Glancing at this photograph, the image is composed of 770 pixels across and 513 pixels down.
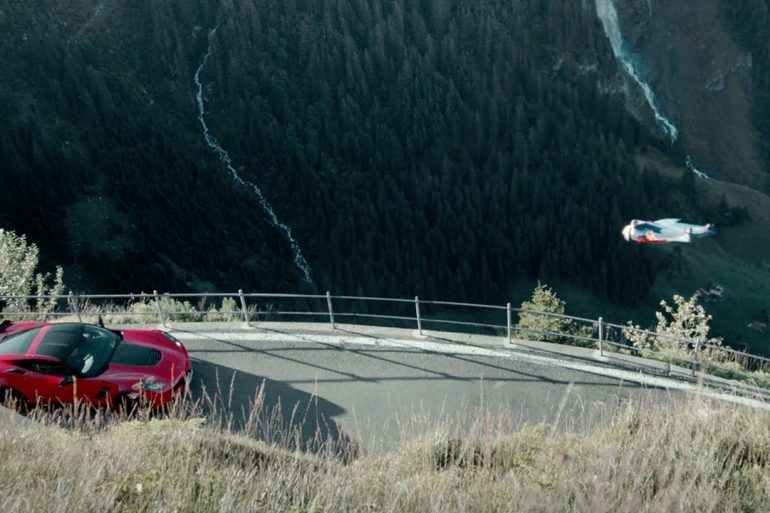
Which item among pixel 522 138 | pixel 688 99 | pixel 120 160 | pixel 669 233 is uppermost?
pixel 688 99

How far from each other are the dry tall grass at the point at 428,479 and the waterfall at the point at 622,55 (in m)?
79.6

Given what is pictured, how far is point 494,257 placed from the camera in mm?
57406

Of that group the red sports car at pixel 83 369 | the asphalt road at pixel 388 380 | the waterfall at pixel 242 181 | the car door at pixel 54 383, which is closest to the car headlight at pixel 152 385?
the red sports car at pixel 83 369

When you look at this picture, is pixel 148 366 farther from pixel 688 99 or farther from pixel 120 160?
pixel 688 99

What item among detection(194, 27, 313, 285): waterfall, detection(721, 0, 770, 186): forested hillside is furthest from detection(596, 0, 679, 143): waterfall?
detection(194, 27, 313, 285): waterfall

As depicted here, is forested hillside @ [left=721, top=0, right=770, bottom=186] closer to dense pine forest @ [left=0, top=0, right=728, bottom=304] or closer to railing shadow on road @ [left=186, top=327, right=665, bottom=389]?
dense pine forest @ [left=0, top=0, right=728, bottom=304]

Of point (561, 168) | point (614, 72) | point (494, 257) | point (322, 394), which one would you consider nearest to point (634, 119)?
point (614, 72)

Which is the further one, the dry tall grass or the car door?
the car door

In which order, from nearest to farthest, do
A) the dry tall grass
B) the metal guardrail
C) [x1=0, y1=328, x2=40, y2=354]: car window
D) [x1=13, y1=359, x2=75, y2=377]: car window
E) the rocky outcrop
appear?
the dry tall grass, [x1=13, y1=359, x2=75, y2=377]: car window, [x1=0, y1=328, x2=40, y2=354]: car window, the metal guardrail, the rocky outcrop

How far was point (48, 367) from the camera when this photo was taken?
37.9ft

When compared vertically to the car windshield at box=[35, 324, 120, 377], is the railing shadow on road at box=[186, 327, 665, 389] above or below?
below

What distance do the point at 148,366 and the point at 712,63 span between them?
87167mm

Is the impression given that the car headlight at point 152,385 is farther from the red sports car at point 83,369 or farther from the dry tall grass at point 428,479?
the dry tall grass at point 428,479

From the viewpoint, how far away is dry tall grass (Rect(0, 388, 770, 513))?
4926 mm
